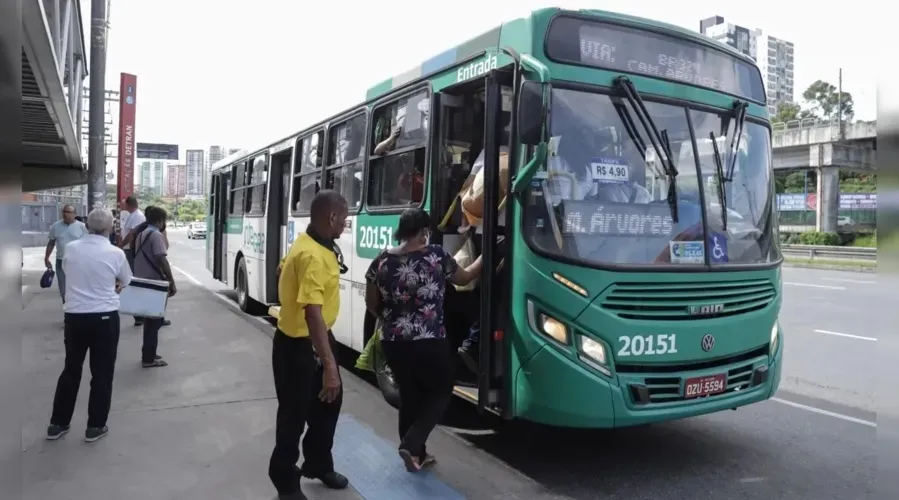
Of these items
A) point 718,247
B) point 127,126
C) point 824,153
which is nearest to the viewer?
point 718,247

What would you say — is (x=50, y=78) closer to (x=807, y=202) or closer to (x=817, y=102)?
(x=807, y=202)

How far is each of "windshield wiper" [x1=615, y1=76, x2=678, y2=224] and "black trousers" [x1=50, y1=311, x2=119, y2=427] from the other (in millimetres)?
4117

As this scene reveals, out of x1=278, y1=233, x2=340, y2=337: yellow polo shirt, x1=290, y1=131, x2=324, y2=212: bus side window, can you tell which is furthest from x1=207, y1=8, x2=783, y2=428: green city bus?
x1=290, y1=131, x2=324, y2=212: bus side window

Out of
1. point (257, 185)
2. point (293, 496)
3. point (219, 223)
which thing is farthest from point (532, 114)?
point (219, 223)

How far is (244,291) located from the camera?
39.6 feet

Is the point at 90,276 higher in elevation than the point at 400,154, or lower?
lower

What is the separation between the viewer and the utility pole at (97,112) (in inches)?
441

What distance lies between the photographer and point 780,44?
3757 inches

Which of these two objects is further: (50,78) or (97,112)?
(97,112)

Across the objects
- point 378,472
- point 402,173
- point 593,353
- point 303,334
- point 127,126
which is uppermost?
point 127,126

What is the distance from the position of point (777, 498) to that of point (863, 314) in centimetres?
969

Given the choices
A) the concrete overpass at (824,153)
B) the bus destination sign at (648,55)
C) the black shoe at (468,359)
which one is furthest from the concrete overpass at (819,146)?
the black shoe at (468,359)

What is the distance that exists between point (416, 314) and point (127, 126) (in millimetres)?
16494

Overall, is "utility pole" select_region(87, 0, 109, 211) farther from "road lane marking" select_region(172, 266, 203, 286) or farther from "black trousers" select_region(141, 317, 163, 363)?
"road lane marking" select_region(172, 266, 203, 286)
